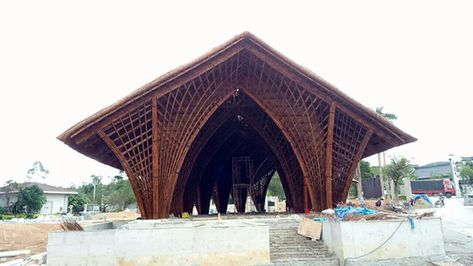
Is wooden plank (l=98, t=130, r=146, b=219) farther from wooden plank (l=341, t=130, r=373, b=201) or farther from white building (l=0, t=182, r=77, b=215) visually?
white building (l=0, t=182, r=77, b=215)

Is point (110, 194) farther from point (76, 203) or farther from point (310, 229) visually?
point (310, 229)

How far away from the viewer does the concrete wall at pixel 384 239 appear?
9.41m

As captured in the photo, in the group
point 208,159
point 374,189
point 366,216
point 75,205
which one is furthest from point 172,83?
point 75,205

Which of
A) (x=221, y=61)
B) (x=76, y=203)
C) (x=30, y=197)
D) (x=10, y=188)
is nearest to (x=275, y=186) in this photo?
(x=76, y=203)

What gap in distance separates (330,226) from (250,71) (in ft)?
27.2

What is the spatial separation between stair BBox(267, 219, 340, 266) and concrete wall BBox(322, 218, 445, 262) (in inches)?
14.3

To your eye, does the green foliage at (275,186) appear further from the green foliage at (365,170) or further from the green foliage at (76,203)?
the green foliage at (76,203)

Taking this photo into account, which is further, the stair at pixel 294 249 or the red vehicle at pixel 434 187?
the red vehicle at pixel 434 187

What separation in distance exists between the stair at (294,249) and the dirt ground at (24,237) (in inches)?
569

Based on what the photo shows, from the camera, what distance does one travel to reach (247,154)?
91.6 ft

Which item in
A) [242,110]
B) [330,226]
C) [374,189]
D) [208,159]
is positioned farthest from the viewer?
[374,189]

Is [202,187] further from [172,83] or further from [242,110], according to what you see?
[172,83]

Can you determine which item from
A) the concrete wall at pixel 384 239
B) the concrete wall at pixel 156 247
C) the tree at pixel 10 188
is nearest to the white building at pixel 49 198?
the tree at pixel 10 188

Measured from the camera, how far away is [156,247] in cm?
934
